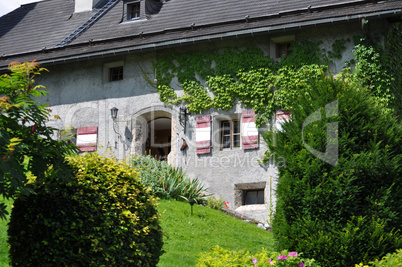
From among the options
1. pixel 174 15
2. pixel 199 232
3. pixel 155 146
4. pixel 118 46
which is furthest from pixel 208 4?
pixel 199 232

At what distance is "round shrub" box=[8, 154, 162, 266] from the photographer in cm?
789

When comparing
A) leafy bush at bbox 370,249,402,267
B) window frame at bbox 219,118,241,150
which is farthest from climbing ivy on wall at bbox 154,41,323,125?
leafy bush at bbox 370,249,402,267

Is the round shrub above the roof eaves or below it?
below

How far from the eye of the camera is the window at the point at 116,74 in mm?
20688

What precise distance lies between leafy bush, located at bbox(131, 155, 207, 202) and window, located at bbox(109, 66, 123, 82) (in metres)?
4.04

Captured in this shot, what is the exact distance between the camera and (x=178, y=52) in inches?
769

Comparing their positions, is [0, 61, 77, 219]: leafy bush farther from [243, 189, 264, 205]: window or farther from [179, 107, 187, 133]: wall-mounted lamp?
[179, 107, 187, 133]: wall-mounted lamp

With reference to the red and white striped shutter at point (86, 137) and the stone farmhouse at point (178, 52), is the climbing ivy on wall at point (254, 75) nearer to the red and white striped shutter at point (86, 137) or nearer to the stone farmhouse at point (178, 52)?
the stone farmhouse at point (178, 52)

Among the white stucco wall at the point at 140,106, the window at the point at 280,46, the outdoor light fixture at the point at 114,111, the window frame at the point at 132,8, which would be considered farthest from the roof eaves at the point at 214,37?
the window frame at the point at 132,8

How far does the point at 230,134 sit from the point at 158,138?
5.05 m

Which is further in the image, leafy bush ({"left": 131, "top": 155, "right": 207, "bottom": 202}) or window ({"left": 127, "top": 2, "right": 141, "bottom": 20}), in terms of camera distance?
window ({"left": 127, "top": 2, "right": 141, "bottom": 20})

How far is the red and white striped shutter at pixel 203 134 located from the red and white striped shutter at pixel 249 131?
109cm

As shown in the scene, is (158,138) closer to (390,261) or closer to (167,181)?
(167,181)

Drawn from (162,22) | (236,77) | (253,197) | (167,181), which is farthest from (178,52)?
(253,197)
